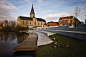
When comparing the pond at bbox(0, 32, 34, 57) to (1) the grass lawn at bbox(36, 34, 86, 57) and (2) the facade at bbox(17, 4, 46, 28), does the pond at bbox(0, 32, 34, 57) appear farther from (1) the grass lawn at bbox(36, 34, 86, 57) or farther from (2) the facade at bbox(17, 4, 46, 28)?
(2) the facade at bbox(17, 4, 46, 28)

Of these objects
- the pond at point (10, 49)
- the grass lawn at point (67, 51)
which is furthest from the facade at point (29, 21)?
the grass lawn at point (67, 51)

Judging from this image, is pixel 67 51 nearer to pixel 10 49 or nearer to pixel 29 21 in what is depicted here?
pixel 10 49

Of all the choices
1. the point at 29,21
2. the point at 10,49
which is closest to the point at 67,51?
the point at 10,49

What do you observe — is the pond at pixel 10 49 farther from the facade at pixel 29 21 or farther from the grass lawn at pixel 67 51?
the facade at pixel 29 21

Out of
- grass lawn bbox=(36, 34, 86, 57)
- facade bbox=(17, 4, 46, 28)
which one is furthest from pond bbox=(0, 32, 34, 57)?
facade bbox=(17, 4, 46, 28)

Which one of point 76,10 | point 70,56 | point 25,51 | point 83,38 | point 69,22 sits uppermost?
point 76,10

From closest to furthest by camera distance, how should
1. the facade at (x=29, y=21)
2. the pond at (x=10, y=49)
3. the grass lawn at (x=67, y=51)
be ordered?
the grass lawn at (x=67, y=51)
the pond at (x=10, y=49)
the facade at (x=29, y=21)

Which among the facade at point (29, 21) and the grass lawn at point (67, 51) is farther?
the facade at point (29, 21)

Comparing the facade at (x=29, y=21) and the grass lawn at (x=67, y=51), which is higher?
the facade at (x=29, y=21)

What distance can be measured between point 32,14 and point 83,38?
7364 centimetres

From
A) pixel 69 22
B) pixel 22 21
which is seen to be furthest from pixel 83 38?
pixel 22 21

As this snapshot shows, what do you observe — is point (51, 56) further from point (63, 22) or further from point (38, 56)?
point (63, 22)

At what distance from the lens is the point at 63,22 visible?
1289 inches

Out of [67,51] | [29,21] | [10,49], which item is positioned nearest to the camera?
[67,51]
